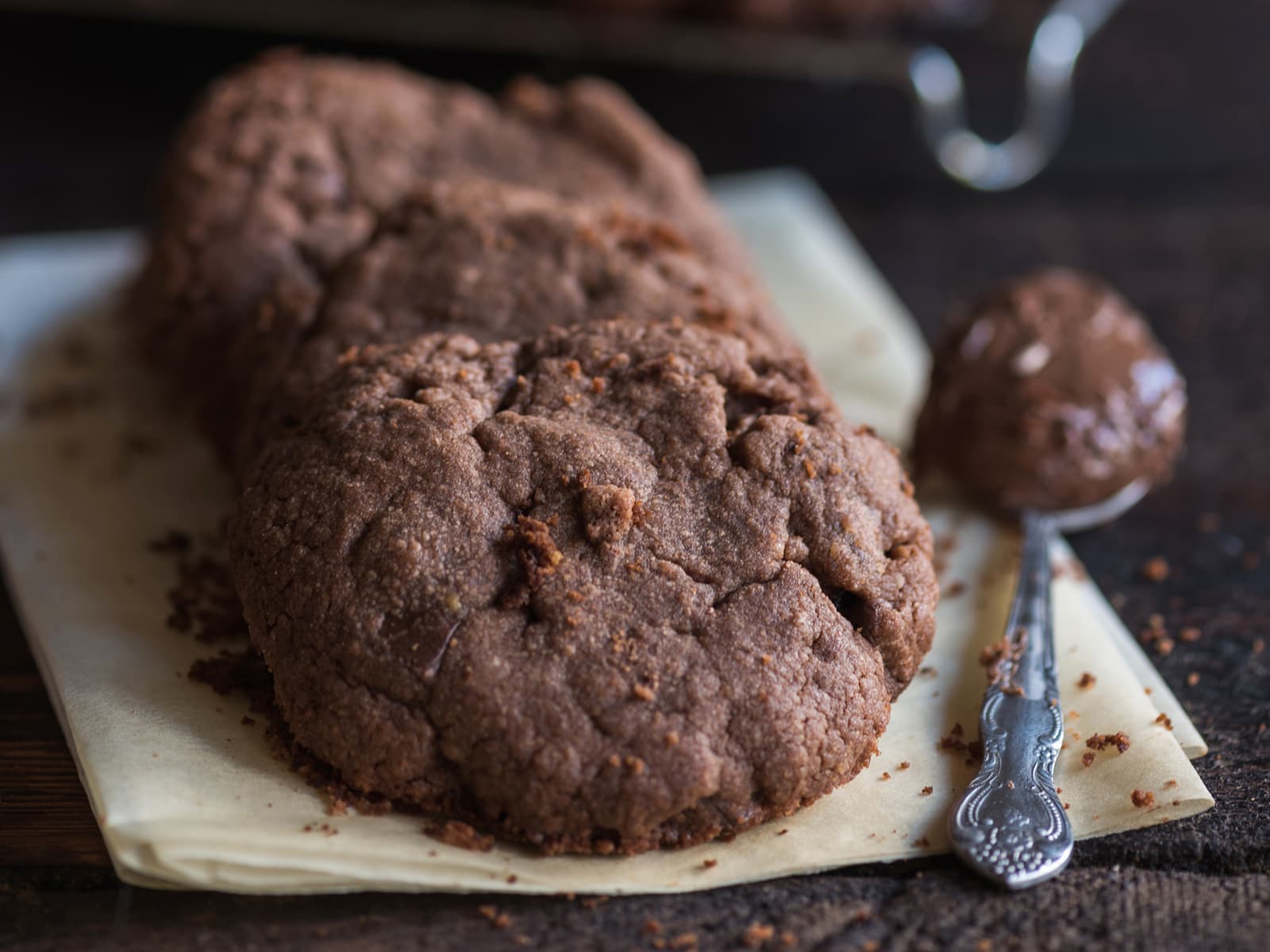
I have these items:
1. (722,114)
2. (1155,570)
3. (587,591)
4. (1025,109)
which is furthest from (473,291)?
(1025,109)

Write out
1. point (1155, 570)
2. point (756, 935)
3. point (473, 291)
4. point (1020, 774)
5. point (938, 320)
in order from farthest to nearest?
point (938, 320), point (1155, 570), point (473, 291), point (1020, 774), point (756, 935)

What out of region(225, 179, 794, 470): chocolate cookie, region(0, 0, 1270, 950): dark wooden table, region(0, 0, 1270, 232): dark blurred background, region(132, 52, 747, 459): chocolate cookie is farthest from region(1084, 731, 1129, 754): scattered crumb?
region(0, 0, 1270, 232): dark blurred background

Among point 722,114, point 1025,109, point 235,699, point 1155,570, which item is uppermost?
point 1025,109

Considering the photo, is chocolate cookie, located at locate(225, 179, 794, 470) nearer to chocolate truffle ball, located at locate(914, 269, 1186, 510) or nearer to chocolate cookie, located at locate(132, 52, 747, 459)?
chocolate cookie, located at locate(132, 52, 747, 459)

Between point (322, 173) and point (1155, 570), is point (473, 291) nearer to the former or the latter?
point (322, 173)

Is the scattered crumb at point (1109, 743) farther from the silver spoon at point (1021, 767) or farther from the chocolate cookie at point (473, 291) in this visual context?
the chocolate cookie at point (473, 291)

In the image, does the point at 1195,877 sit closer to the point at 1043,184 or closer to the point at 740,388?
Result: the point at 740,388

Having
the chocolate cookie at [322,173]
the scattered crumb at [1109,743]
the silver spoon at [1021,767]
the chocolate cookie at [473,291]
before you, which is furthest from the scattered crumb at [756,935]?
the chocolate cookie at [322,173]
